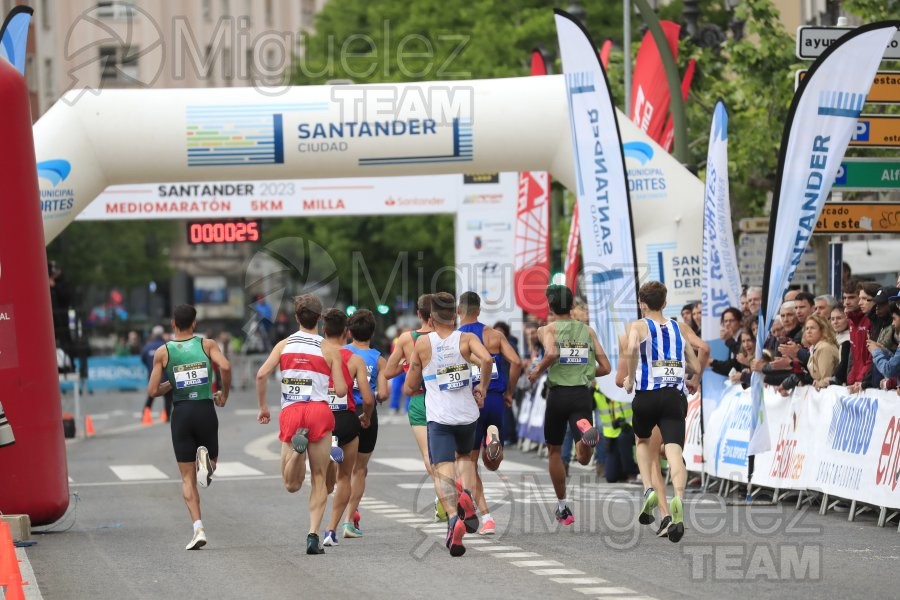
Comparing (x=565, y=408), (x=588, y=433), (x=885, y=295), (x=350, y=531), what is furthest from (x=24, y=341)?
(x=885, y=295)

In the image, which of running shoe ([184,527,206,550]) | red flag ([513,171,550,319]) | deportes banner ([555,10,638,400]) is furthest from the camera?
red flag ([513,171,550,319])

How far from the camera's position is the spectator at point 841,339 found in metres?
15.6

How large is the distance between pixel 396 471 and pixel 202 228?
1200 centimetres

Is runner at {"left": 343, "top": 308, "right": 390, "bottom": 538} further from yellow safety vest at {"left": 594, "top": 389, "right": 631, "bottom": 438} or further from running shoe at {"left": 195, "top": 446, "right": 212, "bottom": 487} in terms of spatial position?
yellow safety vest at {"left": 594, "top": 389, "right": 631, "bottom": 438}

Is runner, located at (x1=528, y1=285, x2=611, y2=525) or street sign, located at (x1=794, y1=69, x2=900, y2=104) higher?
street sign, located at (x1=794, y1=69, x2=900, y2=104)

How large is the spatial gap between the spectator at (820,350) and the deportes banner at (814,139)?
688 millimetres

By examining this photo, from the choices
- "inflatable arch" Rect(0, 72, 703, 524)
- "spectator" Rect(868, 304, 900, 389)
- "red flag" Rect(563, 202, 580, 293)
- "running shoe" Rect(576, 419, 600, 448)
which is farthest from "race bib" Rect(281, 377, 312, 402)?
"red flag" Rect(563, 202, 580, 293)

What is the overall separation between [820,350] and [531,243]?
48.2 feet

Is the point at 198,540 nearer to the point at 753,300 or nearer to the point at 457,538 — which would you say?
the point at 457,538

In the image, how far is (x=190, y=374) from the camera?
44.1 ft

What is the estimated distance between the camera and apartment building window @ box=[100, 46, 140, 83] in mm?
86812


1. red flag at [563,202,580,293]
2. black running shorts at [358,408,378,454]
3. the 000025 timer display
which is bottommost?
black running shorts at [358,408,378,454]

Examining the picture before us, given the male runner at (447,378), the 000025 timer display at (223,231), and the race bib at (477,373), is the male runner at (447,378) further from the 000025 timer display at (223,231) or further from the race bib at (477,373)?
the 000025 timer display at (223,231)

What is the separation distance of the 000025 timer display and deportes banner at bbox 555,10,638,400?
1506 cm
